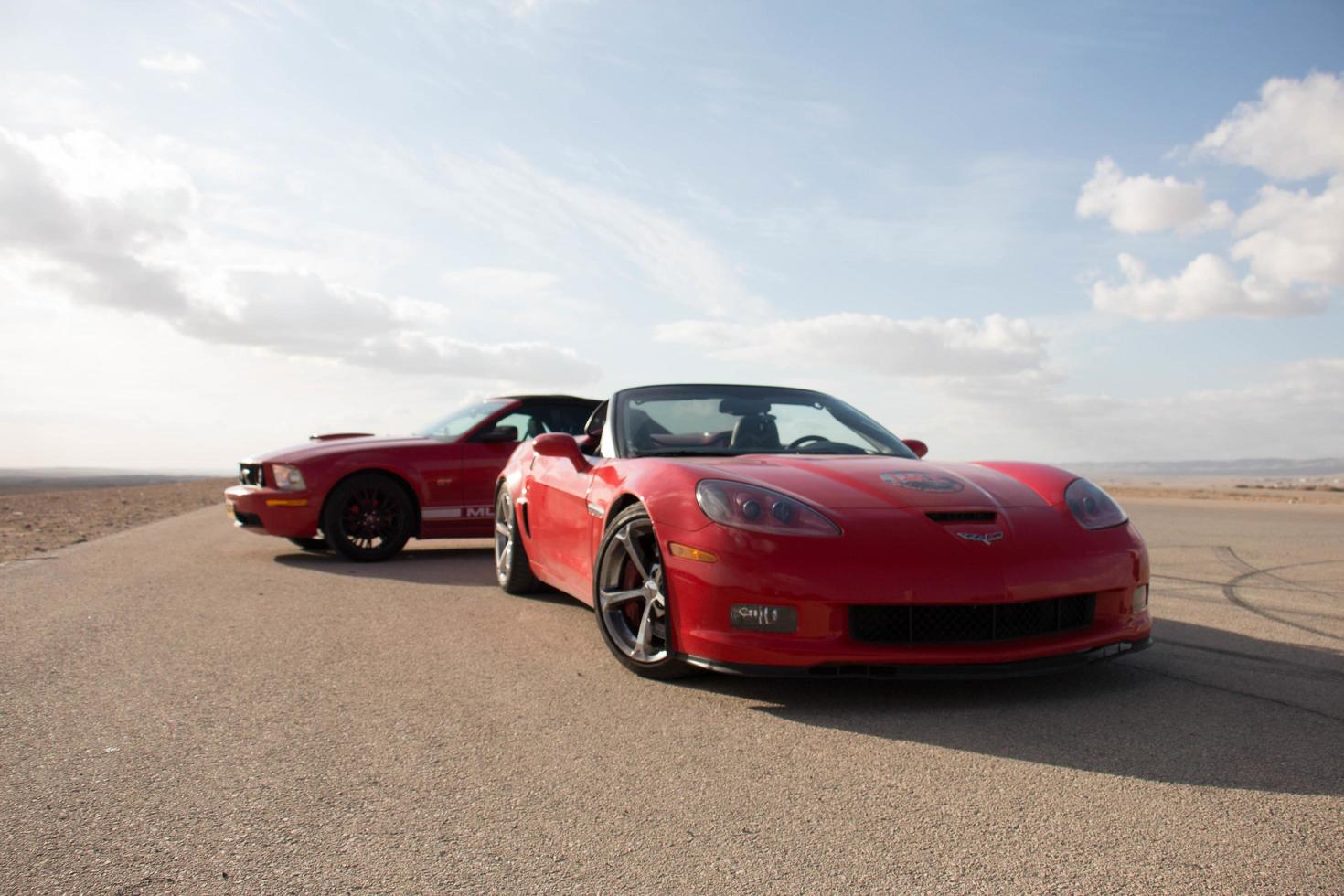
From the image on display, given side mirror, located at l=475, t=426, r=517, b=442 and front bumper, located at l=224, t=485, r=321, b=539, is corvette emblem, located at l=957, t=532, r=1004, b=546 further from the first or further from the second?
front bumper, located at l=224, t=485, r=321, b=539

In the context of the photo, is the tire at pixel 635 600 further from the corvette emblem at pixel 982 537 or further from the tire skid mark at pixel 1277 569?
the tire skid mark at pixel 1277 569

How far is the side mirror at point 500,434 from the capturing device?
8453mm

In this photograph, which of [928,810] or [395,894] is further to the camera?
[928,810]

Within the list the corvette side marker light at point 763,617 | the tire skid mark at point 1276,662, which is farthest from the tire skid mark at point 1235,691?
the corvette side marker light at point 763,617

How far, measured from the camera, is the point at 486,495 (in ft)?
28.4

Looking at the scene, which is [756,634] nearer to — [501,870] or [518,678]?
[518,678]

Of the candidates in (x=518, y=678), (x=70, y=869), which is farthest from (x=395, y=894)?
(x=518, y=678)

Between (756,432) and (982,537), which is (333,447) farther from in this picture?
(982,537)

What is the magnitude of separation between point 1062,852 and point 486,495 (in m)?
6.81

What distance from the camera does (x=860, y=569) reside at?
3508 mm

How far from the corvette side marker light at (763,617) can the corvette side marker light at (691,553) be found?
0.19 metres

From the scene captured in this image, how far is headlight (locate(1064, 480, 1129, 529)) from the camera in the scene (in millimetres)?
3949

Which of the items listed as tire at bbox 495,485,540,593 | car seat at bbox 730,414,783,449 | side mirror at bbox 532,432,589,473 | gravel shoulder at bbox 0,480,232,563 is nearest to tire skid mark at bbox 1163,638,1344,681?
car seat at bbox 730,414,783,449

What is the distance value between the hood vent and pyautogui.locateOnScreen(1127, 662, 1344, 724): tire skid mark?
3.21 ft
